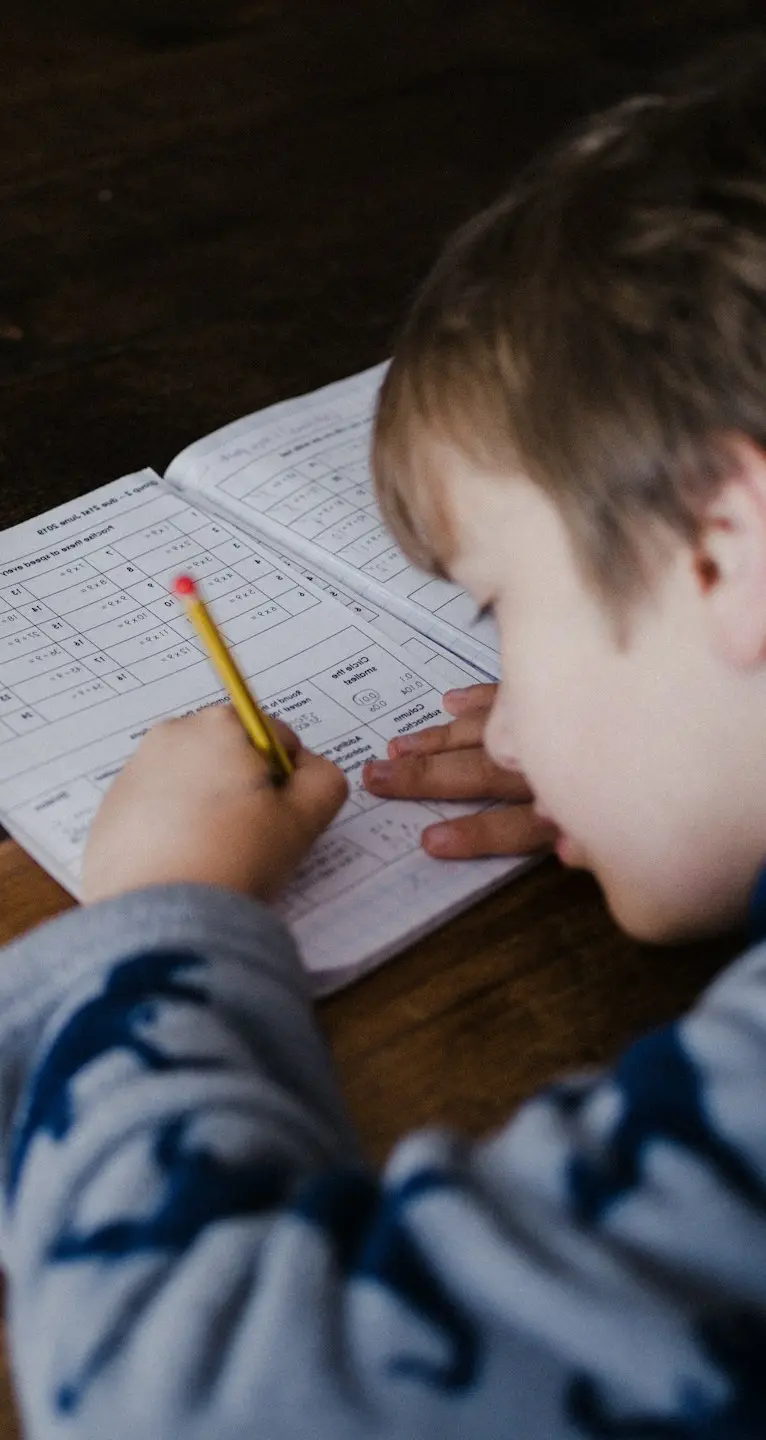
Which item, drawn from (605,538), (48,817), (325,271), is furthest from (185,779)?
(325,271)

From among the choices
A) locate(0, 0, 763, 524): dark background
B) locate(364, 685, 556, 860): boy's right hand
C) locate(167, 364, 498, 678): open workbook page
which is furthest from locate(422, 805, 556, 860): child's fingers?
locate(0, 0, 763, 524): dark background

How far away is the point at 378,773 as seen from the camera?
72cm

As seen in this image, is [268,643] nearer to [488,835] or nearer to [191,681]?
[191,681]

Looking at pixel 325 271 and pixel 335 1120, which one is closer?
pixel 335 1120

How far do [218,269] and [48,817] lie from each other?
2.01 feet

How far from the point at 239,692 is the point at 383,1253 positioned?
10.8 inches

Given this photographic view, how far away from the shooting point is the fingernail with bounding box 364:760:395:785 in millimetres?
722

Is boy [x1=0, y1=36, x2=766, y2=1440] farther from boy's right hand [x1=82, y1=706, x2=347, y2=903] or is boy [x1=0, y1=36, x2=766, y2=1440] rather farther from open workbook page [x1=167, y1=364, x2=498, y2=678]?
open workbook page [x1=167, y1=364, x2=498, y2=678]

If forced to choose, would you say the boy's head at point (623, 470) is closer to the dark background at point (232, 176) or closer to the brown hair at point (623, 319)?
the brown hair at point (623, 319)

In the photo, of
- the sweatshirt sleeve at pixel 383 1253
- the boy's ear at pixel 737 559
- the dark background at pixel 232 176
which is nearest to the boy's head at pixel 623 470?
the boy's ear at pixel 737 559

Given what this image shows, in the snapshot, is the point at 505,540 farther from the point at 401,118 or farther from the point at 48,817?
the point at 401,118

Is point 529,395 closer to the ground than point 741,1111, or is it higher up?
higher up

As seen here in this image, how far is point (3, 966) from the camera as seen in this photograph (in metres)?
0.58

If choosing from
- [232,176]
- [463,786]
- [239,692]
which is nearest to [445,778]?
[463,786]
